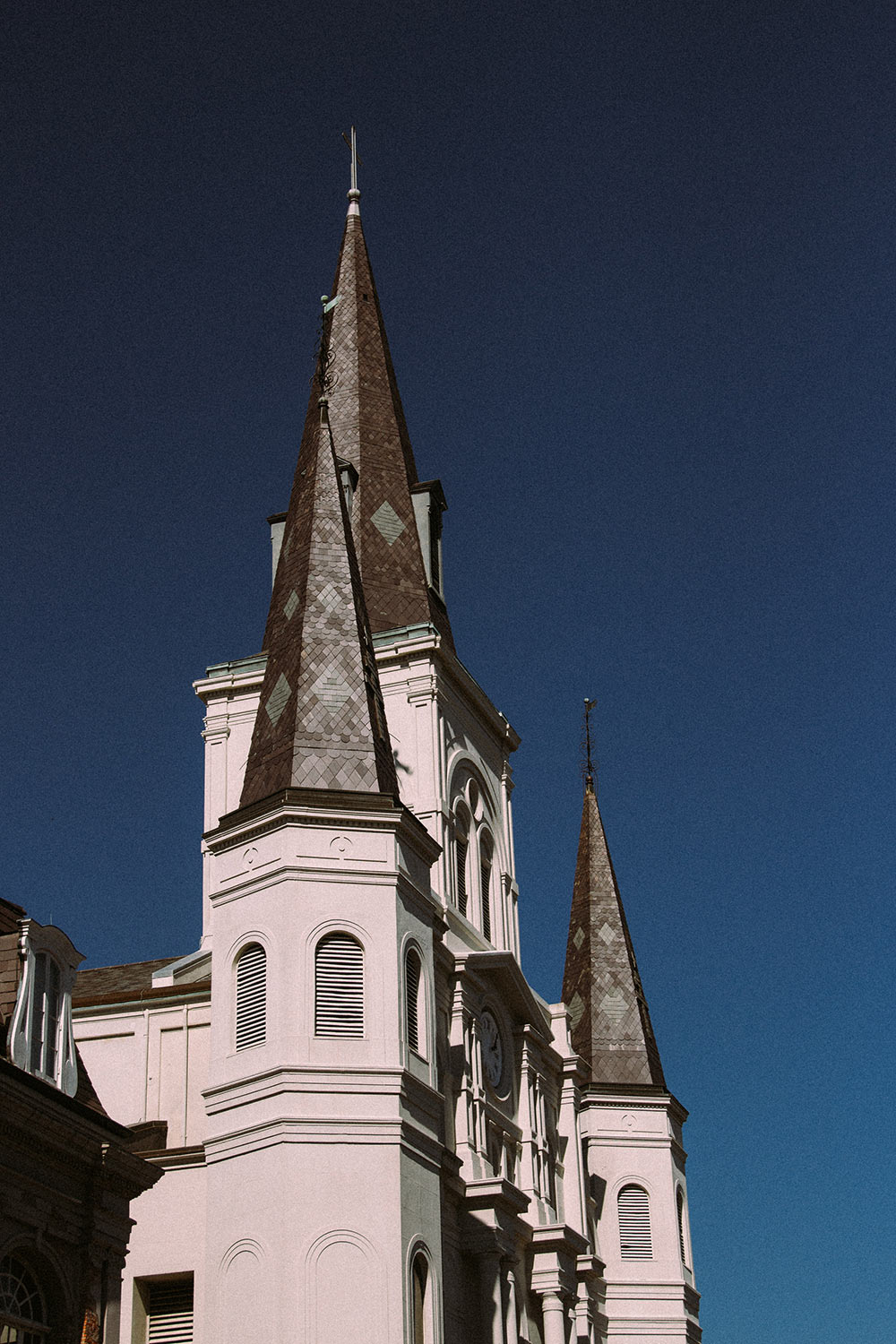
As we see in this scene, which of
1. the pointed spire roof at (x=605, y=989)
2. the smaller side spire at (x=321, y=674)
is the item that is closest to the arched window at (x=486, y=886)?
the pointed spire roof at (x=605, y=989)

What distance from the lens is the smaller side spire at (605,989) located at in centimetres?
5325

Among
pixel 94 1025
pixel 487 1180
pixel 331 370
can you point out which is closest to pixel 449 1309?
pixel 487 1180

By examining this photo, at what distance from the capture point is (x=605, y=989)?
54.5 meters

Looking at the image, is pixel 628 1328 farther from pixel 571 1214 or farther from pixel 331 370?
pixel 331 370

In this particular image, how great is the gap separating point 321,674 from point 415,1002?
6.62 m

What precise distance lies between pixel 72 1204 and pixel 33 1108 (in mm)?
1928

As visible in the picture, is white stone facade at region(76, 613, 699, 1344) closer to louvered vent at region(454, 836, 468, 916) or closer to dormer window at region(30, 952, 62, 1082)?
louvered vent at region(454, 836, 468, 916)

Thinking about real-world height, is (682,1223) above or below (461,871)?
below

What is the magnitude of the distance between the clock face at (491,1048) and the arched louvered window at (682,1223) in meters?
13.0

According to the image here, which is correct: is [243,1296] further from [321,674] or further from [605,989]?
[605,989]

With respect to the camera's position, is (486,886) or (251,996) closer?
(251,996)

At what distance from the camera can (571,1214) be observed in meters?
44.8

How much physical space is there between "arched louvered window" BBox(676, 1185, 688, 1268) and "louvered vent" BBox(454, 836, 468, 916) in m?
14.1

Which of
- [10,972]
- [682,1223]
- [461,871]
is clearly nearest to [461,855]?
[461,871]
